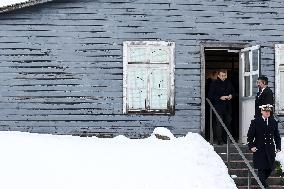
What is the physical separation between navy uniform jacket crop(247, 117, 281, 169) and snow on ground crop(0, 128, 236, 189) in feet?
2.64

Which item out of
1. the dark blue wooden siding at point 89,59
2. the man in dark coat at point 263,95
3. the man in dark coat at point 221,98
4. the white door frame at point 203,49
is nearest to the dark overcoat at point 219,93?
the man in dark coat at point 221,98

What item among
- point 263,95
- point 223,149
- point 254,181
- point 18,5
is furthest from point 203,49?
point 18,5

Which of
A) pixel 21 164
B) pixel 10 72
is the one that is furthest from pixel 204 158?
pixel 10 72

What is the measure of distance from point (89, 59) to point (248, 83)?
3962mm

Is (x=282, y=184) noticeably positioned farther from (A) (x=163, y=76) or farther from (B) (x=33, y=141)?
(B) (x=33, y=141)

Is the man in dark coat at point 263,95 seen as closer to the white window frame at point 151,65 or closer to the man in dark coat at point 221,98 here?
the man in dark coat at point 221,98

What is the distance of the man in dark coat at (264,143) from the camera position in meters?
12.1

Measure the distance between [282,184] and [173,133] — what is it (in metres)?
3.37

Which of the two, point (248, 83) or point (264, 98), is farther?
point (248, 83)

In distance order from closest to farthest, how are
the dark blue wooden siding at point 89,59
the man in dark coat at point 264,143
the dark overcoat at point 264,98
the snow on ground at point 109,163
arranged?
the man in dark coat at point 264,143, the snow on ground at point 109,163, the dark overcoat at point 264,98, the dark blue wooden siding at point 89,59

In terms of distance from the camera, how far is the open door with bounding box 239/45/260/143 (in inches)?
593

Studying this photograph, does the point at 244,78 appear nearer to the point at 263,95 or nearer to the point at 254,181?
the point at 263,95

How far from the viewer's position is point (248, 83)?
15500 millimetres

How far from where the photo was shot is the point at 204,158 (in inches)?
Answer: 542
